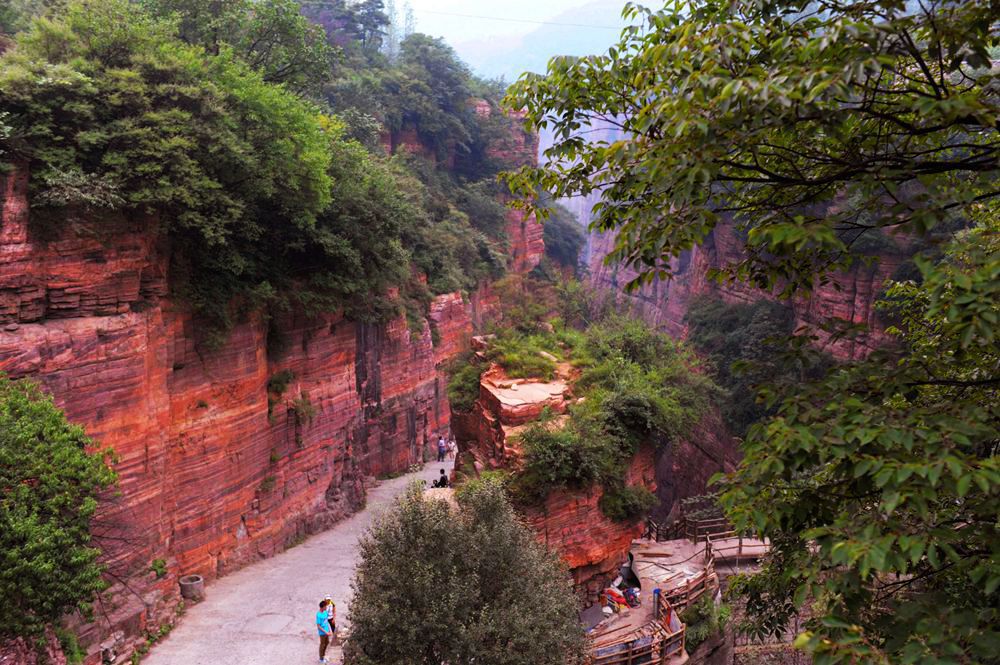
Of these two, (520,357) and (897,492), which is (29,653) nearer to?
(897,492)

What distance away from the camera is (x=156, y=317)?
13031 millimetres

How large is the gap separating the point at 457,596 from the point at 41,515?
5695 mm

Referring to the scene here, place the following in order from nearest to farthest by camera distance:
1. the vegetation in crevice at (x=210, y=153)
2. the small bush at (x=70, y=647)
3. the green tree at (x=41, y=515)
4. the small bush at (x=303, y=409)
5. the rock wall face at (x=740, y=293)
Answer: the green tree at (x=41, y=515) → the small bush at (x=70, y=647) → the vegetation in crevice at (x=210, y=153) → the small bush at (x=303, y=409) → the rock wall face at (x=740, y=293)

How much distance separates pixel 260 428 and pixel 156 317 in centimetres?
470

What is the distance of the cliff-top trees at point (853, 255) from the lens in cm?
334

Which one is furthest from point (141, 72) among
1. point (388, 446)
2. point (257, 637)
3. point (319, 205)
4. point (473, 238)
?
point (473, 238)

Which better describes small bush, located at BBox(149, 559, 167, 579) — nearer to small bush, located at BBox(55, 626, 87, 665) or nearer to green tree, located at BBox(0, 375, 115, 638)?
small bush, located at BBox(55, 626, 87, 665)

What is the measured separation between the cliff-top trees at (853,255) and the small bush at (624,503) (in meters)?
9.67

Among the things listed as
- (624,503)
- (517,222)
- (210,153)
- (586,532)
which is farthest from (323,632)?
(517,222)

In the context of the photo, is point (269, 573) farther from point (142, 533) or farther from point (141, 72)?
point (141, 72)

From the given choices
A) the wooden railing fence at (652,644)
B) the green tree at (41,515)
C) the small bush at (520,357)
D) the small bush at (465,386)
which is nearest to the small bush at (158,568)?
the green tree at (41,515)

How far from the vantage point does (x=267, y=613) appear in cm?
1394

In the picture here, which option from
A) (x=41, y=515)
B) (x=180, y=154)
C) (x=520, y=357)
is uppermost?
(x=180, y=154)

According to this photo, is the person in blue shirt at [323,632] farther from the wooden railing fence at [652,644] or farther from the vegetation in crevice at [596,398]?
the wooden railing fence at [652,644]
